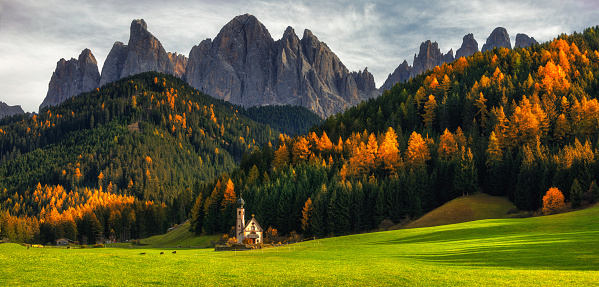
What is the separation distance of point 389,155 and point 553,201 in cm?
3889

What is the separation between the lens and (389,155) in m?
107

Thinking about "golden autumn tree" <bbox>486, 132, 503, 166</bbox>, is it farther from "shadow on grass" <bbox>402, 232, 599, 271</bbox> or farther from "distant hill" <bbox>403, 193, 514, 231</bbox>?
"shadow on grass" <bbox>402, 232, 599, 271</bbox>

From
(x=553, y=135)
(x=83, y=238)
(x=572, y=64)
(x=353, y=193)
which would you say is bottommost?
(x=83, y=238)

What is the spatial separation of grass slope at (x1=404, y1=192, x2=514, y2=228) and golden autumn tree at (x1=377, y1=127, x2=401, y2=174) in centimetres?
1801

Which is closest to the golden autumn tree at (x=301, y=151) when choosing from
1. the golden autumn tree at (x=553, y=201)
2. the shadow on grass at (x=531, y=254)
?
the golden autumn tree at (x=553, y=201)

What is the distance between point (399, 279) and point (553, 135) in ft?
304

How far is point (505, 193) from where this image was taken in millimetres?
92625

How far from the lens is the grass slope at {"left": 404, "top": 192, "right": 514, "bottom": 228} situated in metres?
80.9

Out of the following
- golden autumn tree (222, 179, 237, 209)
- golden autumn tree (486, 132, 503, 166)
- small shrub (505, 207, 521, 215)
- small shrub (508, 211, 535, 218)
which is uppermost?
golden autumn tree (486, 132, 503, 166)

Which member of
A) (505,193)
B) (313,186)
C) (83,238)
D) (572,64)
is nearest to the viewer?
(505,193)

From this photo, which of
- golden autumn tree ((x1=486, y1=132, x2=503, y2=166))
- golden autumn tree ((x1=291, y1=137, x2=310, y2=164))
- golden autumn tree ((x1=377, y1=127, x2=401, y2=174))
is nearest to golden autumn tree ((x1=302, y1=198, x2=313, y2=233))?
golden autumn tree ((x1=377, y1=127, x2=401, y2=174))

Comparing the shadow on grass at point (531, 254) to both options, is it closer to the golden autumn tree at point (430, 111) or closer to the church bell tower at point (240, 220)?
the church bell tower at point (240, 220)

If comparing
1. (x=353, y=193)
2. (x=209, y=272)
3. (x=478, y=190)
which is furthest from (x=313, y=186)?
(x=209, y=272)

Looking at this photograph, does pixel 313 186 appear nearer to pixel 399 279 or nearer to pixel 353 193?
pixel 353 193
